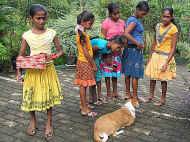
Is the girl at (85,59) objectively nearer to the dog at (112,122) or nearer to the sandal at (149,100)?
the dog at (112,122)

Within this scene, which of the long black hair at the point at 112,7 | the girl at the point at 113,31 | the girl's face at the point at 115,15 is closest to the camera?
the long black hair at the point at 112,7

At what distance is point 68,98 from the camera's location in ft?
21.1

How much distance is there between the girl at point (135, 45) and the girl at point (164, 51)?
28 cm

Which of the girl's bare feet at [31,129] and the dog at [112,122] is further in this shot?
the girl's bare feet at [31,129]

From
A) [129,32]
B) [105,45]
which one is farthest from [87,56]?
[129,32]

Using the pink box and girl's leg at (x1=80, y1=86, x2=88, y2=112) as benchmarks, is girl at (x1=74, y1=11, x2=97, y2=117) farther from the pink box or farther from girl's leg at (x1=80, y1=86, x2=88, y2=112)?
the pink box

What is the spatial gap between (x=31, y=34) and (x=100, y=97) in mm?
2039

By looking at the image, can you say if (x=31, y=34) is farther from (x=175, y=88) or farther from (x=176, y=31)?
(x=175, y=88)

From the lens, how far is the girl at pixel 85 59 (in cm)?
512

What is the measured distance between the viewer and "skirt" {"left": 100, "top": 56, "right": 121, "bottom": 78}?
5.90 m

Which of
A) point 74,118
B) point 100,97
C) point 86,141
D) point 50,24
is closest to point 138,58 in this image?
point 100,97

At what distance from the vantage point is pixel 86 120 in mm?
5336

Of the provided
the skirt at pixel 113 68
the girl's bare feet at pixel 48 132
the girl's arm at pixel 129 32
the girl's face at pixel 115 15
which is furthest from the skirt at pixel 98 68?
the girl's bare feet at pixel 48 132

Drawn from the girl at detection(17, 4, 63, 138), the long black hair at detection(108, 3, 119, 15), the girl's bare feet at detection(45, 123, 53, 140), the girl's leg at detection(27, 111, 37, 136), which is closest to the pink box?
the girl at detection(17, 4, 63, 138)
